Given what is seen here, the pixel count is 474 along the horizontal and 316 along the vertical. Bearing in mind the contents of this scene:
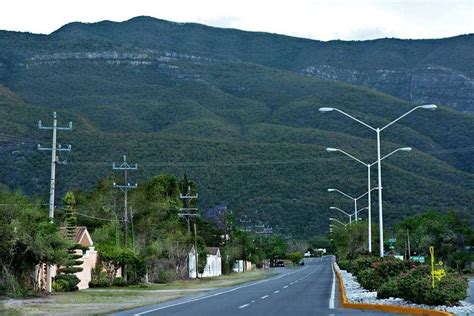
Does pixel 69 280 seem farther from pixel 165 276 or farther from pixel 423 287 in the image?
pixel 423 287

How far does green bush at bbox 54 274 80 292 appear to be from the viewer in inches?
2029

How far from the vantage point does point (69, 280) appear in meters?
52.0

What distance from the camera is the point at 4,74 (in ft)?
591

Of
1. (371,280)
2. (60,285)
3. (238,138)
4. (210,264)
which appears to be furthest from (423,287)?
(238,138)

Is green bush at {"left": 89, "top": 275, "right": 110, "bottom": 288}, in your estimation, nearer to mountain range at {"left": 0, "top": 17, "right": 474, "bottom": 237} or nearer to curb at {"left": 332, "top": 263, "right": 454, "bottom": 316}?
curb at {"left": 332, "top": 263, "right": 454, "bottom": 316}

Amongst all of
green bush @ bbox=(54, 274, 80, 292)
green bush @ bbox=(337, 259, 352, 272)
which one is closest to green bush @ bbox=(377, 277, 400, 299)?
green bush @ bbox=(54, 274, 80, 292)

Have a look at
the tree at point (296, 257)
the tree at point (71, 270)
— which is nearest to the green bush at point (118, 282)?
the tree at point (71, 270)

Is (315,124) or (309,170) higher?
(315,124)

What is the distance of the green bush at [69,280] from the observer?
5153 centimetres

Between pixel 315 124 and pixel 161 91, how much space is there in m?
43.6

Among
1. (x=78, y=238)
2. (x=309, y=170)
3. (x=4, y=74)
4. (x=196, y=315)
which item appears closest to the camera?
(x=196, y=315)

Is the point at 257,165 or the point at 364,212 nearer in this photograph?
the point at 257,165

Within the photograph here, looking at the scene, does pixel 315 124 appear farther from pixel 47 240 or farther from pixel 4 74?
pixel 47 240

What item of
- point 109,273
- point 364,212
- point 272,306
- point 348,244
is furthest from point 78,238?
point 364,212
